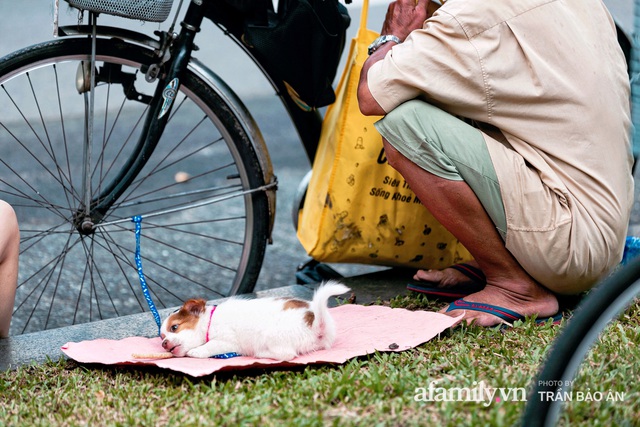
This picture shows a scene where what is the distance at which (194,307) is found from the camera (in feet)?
9.03

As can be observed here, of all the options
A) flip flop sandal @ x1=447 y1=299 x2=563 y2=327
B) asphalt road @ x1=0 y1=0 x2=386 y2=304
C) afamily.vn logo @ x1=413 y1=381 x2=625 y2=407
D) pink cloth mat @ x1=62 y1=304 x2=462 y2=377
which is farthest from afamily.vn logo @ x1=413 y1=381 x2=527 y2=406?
asphalt road @ x1=0 y1=0 x2=386 y2=304

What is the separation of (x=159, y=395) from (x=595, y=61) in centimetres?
178

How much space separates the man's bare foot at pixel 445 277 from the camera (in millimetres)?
3330

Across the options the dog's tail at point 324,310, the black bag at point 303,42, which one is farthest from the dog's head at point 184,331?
the black bag at point 303,42

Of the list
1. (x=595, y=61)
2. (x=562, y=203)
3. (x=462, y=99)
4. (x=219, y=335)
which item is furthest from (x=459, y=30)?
(x=219, y=335)

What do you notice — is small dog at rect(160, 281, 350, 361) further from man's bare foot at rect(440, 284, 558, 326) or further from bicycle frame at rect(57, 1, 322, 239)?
bicycle frame at rect(57, 1, 322, 239)

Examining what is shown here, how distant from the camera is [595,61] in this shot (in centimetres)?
290

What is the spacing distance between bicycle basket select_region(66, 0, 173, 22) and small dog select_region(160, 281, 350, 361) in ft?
3.49

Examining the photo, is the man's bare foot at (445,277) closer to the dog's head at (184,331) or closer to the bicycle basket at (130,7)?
the dog's head at (184,331)

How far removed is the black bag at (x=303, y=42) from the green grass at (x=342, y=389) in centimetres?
119

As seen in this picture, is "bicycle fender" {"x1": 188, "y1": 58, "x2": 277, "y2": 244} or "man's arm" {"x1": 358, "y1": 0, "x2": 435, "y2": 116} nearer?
"man's arm" {"x1": 358, "y1": 0, "x2": 435, "y2": 116}

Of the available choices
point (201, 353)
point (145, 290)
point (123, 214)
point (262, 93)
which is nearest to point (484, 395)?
point (201, 353)

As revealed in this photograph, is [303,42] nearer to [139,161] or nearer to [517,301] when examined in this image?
[139,161]

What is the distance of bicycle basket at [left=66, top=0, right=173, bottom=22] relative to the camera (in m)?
3.00
